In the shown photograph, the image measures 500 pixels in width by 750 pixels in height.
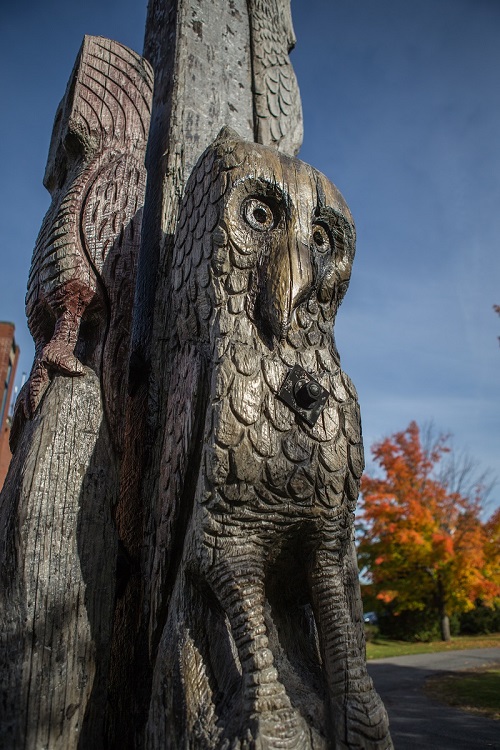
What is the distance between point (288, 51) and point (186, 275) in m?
2.62

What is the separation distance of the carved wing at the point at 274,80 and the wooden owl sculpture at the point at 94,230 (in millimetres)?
783

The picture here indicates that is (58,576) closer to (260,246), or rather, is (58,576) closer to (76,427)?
(76,427)

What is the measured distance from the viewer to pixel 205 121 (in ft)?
9.72

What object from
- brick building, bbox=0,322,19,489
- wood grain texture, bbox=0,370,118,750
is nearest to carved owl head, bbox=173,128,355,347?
wood grain texture, bbox=0,370,118,750

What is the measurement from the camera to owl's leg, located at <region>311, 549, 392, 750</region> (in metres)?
1.38

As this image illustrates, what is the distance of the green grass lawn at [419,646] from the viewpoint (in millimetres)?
14750

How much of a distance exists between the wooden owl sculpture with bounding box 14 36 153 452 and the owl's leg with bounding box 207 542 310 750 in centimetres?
84

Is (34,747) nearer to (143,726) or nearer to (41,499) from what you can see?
(143,726)

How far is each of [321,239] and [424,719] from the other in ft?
20.4

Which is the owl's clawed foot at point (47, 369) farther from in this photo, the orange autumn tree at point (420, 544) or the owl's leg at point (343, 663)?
the orange autumn tree at point (420, 544)

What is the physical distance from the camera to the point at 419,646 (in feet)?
56.8

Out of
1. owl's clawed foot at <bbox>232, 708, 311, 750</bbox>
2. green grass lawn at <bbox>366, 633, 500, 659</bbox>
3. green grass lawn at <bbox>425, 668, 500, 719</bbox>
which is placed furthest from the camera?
green grass lawn at <bbox>366, 633, 500, 659</bbox>

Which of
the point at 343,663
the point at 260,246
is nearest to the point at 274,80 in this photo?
the point at 260,246

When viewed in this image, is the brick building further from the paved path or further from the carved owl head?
the carved owl head
